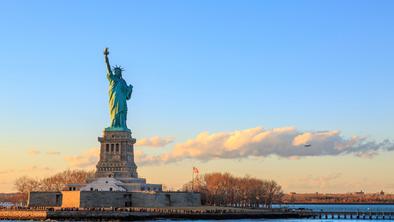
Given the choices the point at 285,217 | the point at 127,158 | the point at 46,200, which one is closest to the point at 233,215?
the point at 285,217

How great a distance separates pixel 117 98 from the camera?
388 feet

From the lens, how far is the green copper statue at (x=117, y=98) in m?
118

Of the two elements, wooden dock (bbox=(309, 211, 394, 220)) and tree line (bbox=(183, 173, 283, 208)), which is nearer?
wooden dock (bbox=(309, 211, 394, 220))

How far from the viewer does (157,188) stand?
4633 inches

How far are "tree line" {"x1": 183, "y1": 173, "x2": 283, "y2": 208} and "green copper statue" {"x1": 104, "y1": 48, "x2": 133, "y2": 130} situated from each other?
22.3m

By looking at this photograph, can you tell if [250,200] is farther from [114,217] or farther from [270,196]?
[114,217]

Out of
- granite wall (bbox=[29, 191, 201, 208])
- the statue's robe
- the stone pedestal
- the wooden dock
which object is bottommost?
the wooden dock

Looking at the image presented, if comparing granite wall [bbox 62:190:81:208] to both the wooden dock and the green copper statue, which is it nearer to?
the green copper statue

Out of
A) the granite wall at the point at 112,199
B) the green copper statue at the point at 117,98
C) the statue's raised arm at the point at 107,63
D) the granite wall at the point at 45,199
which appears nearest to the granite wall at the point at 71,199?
the granite wall at the point at 112,199

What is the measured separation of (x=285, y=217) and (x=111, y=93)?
32.0m

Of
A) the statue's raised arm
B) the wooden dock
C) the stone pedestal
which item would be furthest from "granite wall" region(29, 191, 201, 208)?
the wooden dock

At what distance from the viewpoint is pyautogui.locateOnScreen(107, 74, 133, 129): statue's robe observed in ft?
387

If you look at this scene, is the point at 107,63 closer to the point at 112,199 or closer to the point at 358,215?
the point at 112,199

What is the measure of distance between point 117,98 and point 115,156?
889 cm
